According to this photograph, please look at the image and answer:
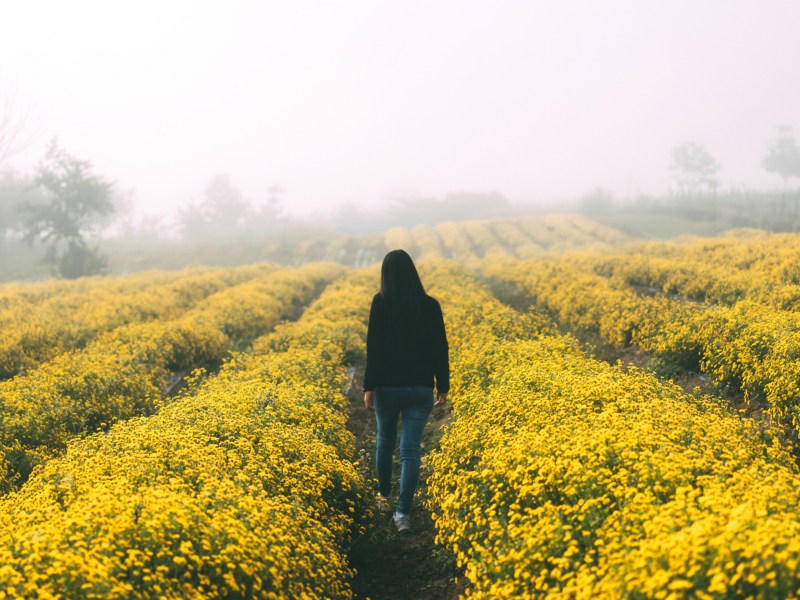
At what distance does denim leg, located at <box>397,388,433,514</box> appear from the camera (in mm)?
6715

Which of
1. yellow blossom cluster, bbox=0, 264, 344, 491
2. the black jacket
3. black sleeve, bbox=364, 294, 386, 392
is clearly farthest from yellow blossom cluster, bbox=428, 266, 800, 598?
yellow blossom cluster, bbox=0, 264, 344, 491

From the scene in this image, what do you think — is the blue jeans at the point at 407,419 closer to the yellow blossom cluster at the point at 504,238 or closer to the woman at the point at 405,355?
the woman at the point at 405,355

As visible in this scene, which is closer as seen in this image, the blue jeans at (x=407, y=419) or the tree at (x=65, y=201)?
the blue jeans at (x=407, y=419)

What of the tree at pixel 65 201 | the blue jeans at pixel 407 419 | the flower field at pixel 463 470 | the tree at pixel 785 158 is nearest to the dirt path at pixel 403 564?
the flower field at pixel 463 470

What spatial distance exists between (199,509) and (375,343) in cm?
282

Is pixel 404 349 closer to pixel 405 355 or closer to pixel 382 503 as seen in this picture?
pixel 405 355

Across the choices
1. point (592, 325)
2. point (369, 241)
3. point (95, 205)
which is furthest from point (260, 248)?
point (592, 325)

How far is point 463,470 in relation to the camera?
5.94 meters

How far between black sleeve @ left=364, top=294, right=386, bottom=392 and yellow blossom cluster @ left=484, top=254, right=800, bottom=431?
200 inches

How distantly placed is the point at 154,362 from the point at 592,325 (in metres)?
11.3

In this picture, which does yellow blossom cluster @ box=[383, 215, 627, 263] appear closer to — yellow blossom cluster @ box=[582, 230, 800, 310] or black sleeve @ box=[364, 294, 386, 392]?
yellow blossom cluster @ box=[582, 230, 800, 310]

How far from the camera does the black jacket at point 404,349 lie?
6.64 m

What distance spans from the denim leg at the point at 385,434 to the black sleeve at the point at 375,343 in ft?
0.64

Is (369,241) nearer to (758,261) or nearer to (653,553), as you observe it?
(758,261)
